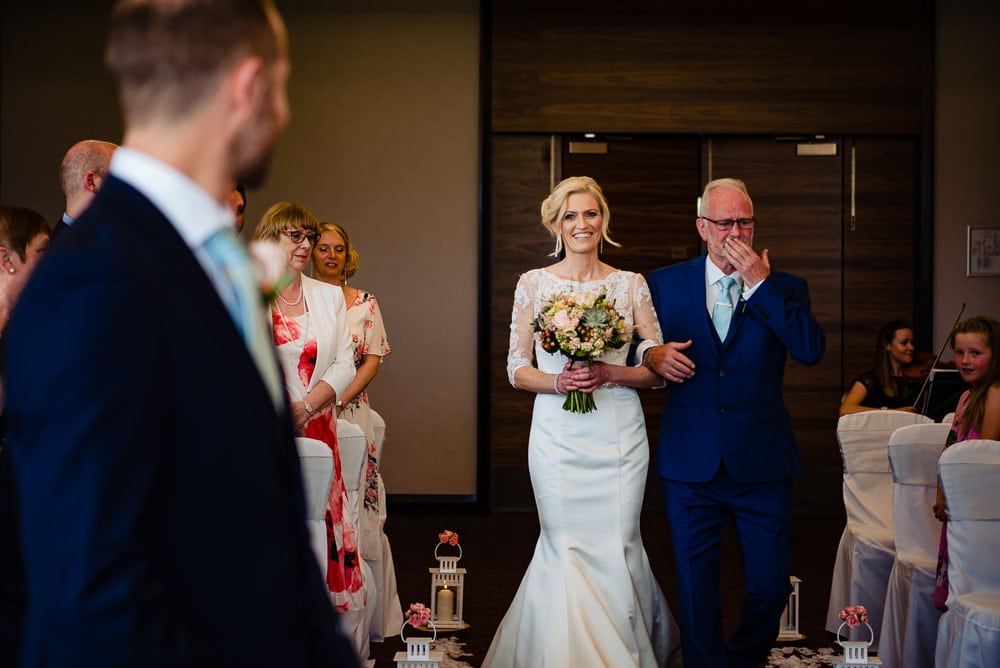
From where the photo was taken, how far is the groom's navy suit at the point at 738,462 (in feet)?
13.5

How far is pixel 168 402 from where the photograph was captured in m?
1.22

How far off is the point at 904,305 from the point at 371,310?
4896 mm

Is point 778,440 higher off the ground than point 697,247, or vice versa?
point 697,247

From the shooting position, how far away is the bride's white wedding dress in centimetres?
429

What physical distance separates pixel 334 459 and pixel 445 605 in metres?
1.42

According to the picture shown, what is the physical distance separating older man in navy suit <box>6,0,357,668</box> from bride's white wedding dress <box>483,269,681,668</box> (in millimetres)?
3014

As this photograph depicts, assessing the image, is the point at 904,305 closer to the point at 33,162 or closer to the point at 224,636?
the point at 33,162

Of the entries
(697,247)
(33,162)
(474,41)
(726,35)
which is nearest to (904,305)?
(697,247)

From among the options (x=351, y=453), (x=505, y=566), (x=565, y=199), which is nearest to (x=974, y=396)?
(x=565, y=199)

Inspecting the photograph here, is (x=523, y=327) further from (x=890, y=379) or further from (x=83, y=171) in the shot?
(x=890, y=379)

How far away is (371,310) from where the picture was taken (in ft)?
19.5

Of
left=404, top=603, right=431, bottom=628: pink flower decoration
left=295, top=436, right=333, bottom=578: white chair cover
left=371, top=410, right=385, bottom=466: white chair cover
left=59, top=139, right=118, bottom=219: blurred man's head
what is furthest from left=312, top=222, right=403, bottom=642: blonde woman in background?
left=59, top=139, right=118, bottom=219: blurred man's head

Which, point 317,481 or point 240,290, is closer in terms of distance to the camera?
point 240,290

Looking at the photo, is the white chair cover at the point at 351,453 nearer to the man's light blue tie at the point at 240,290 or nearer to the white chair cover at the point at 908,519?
the white chair cover at the point at 908,519
